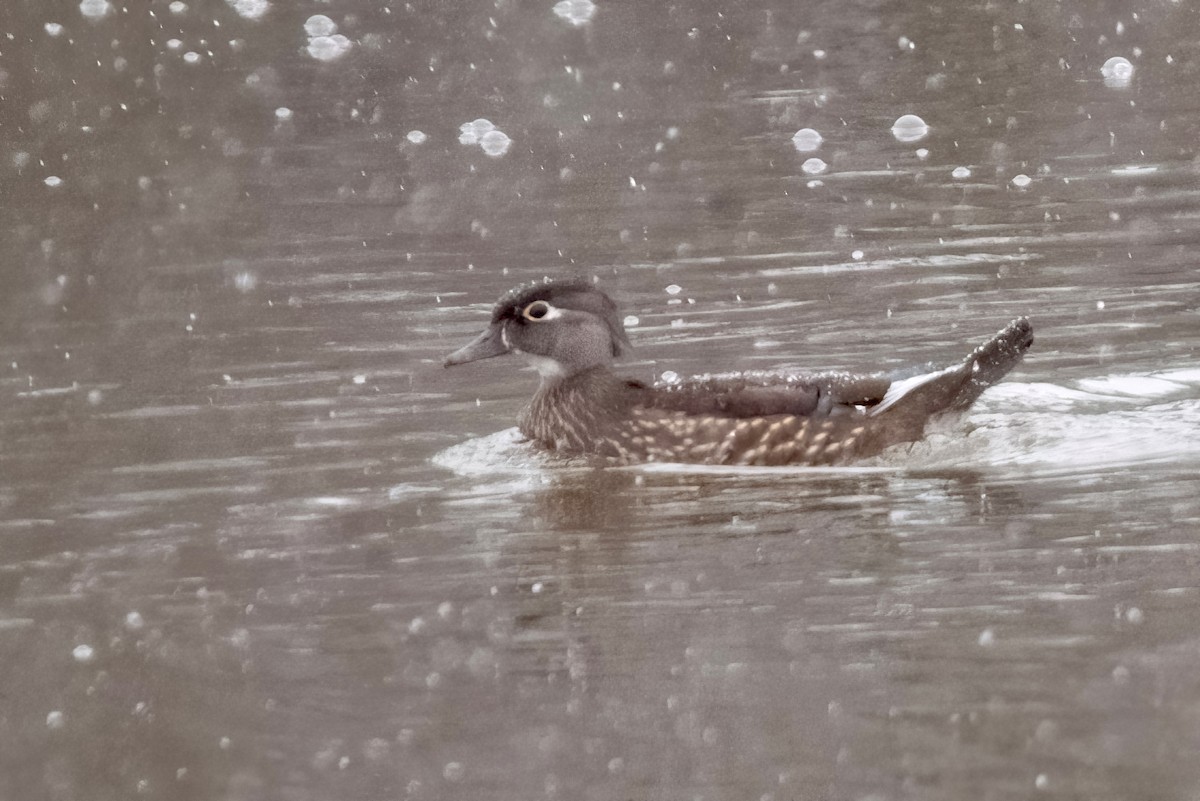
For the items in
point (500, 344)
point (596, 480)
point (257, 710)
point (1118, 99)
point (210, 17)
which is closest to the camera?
point (257, 710)

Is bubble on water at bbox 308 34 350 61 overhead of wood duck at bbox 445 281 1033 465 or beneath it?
overhead

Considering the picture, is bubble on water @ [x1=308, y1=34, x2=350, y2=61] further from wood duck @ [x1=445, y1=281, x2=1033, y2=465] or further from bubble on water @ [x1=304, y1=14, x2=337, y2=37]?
wood duck @ [x1=445, y1=281, x2=1033, y2=465]

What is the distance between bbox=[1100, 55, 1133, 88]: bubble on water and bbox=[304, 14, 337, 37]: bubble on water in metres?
7.69

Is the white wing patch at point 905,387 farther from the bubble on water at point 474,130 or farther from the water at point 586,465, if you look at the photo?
the bubble on water at point 474,130

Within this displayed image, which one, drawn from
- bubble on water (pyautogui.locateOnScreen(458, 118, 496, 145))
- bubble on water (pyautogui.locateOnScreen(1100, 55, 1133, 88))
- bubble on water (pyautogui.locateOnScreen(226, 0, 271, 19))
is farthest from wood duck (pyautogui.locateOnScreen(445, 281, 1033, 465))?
bubble on water (pyautogui.locateOnScreen(226, 0, 271, 19))

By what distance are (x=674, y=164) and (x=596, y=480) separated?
636 cm

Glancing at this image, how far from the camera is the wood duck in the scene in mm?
7977

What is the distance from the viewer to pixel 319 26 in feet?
64.7

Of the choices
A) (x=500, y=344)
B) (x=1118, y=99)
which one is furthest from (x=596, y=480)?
(x=1118, y=99)

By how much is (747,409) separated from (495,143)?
7.69 m

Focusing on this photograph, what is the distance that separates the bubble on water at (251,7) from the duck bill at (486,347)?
12084 mm

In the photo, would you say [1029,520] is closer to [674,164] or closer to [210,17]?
[674,164]

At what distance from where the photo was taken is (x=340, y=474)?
26.6 feet

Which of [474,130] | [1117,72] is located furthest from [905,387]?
[1117,72]
